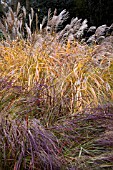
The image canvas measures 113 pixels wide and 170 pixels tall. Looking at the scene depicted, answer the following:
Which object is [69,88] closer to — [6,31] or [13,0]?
[6,31]

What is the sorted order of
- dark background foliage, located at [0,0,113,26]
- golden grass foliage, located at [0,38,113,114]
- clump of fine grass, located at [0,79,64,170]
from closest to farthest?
1. clump of fine grass, located at [0,79,64,170]
2. golden grass foliage, located at [0,38,113,114]
3. dark background foliage, located at [0,0,113,26]

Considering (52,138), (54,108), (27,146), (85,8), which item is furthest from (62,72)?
(85,8)

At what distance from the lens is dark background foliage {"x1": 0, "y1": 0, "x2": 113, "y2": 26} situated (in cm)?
931

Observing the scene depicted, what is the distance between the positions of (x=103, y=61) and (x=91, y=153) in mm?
1837

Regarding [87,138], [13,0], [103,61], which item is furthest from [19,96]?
[13,0]

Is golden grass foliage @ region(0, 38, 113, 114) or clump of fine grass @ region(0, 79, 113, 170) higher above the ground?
golden grass foliage @ region(0, 38, 113, 114)

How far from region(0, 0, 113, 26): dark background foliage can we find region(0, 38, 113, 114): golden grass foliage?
5.31 metres

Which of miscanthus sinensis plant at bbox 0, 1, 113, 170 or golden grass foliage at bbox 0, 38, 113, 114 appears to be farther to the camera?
golden grass foliage at bbox 0, 38, 113, 114

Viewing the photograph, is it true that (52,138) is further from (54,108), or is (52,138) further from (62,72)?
(62,72)

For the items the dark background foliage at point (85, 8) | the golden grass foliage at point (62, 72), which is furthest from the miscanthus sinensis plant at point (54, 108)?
the dark background foliage at point (85, 8)

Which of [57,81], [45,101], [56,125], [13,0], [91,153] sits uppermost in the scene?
[13,0]

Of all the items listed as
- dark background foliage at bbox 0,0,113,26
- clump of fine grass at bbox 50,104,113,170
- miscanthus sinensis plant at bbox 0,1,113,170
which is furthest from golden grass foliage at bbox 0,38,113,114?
dark background foliage at bbox 0,0,113,26

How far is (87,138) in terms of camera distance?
2584 millimetres

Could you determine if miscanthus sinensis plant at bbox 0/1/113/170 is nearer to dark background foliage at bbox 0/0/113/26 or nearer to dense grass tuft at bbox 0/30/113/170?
dense grass tuft at bbox 0/30/113/170
